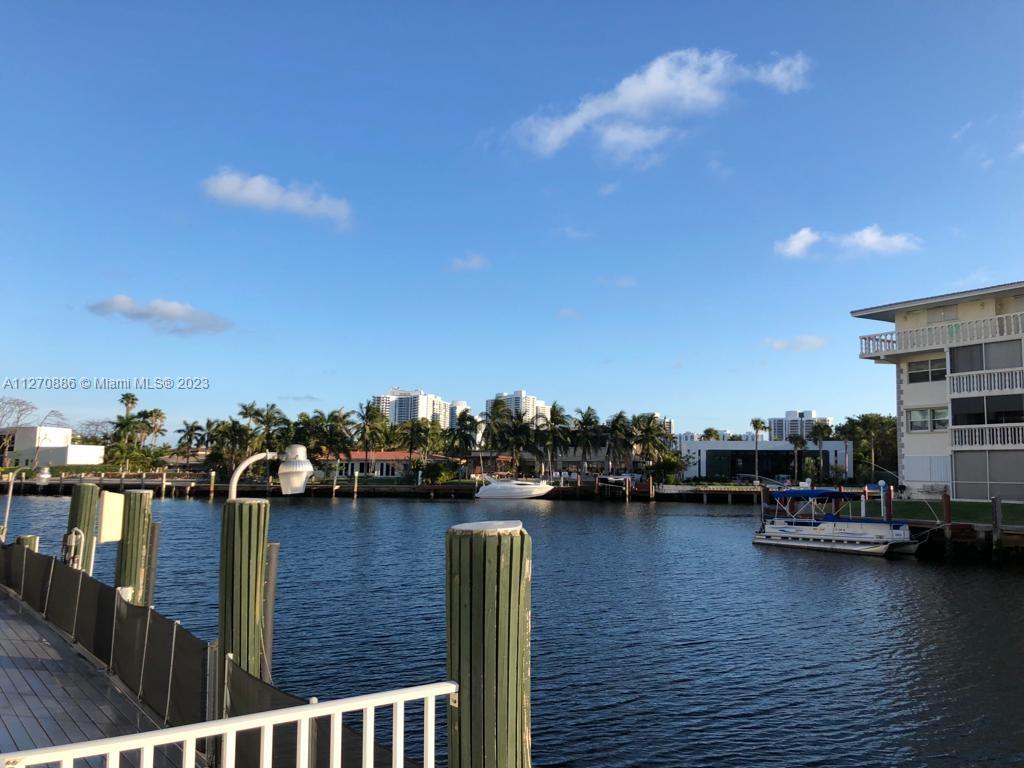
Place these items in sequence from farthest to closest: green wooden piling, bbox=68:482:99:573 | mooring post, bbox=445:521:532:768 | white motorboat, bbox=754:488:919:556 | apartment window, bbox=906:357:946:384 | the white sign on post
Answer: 1. apartment window, bbox=906:357:946:384
2. white motorboat, bbox=754:488:919:556
3. green wooden piling, bbox=68:482:99:573
4. the white sign on post
5. mooring post, bbox=445:521:532:768

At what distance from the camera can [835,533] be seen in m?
37.3

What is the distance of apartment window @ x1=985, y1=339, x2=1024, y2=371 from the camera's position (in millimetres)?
37844

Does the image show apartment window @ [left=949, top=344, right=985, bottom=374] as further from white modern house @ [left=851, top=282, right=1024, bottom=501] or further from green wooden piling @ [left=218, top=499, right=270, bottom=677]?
green wooden piling @ [left=218, top=499, right=270, bottom=677]

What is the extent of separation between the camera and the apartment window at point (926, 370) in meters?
41.9

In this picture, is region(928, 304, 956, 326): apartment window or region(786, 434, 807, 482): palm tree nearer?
region(928, 304, 956, 326): apartment window

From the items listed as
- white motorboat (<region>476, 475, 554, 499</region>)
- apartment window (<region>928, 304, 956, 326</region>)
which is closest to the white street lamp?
apartment window (<region>928, 304, 956, 326</region>)

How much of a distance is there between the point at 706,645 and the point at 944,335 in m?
30.4

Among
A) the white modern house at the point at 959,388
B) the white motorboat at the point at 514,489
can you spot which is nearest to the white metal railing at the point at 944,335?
the white modern house at the point at 959,388

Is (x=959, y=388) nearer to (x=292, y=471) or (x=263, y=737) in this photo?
(x=292, y=471)

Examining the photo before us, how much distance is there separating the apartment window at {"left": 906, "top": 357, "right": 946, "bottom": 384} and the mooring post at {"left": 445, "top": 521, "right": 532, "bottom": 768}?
144ft

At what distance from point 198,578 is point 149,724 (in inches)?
934

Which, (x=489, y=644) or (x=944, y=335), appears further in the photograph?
(x=944, y=335)

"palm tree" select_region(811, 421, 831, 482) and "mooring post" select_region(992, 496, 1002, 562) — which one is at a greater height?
"palm tree" select_region(811, 421, 831, 482)

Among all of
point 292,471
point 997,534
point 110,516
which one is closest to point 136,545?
point 110,516
